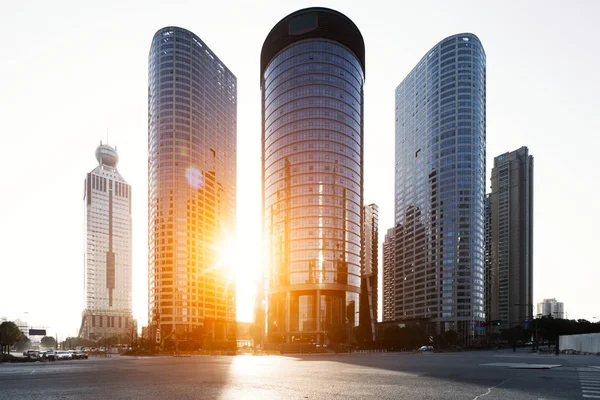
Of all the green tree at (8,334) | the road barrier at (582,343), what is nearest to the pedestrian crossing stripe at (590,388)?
the road barrier at (582,343)

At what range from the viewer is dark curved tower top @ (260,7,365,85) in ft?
585

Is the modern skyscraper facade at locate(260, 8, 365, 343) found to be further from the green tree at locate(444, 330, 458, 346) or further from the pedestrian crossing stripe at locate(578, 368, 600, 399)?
the pedestrian crossing stripe at locate(578, 368, 600, 399)

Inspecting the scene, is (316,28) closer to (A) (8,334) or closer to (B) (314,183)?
(B) (314,183)

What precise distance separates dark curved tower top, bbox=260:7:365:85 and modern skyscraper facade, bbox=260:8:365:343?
1.24 feet

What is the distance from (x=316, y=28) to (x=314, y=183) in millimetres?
59013

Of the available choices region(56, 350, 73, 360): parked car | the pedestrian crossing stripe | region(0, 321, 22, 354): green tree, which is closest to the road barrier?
the pedestrian crossing stripe

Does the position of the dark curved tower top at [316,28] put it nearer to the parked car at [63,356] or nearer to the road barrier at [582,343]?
the road barrier at [582,343]

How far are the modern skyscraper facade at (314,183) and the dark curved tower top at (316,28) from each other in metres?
0.38

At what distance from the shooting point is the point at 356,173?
176500mm

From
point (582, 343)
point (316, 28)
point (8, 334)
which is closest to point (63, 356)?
point (8, 334)

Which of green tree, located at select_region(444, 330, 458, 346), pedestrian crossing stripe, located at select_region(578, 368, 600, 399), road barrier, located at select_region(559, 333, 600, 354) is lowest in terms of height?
green tree, located at select_region(444, 330, 458, 346)

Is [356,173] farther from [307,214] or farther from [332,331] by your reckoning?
[332,331]

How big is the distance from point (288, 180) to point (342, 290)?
4283 centimetres

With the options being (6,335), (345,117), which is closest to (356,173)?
(345,117)
